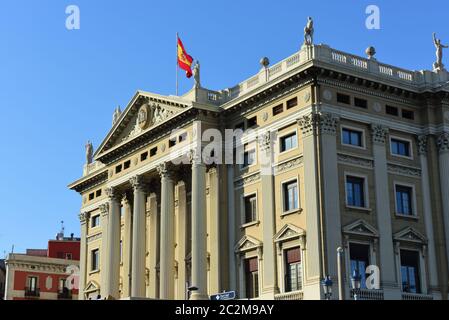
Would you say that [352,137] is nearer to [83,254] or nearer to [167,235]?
[167,235]

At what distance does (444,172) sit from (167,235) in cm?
1958

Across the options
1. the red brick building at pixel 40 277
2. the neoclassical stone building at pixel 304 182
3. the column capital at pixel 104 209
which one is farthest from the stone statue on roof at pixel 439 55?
the red brick building at pixel 40 277

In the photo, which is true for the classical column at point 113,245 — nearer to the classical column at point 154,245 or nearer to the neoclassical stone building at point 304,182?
the neoclassical stone building at point 304,182

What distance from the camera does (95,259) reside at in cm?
6962

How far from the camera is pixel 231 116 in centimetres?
5209

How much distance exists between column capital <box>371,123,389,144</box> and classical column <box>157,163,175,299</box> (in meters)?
15.4

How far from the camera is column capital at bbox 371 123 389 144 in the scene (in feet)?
154

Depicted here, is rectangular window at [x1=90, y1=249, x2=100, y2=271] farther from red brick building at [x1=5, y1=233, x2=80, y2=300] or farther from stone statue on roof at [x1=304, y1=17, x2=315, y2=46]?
stone statue on roof at [x1=304, y1=17, x2=315, y2=46]

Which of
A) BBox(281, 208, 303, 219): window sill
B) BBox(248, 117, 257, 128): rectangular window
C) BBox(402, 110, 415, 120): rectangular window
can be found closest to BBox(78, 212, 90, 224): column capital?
BBox(248, 117, 257, 128): rectangular window

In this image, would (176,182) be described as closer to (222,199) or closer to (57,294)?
(222,199)

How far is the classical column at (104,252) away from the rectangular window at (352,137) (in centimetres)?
2479

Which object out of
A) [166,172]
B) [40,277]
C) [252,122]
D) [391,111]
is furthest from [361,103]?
[40,277]
